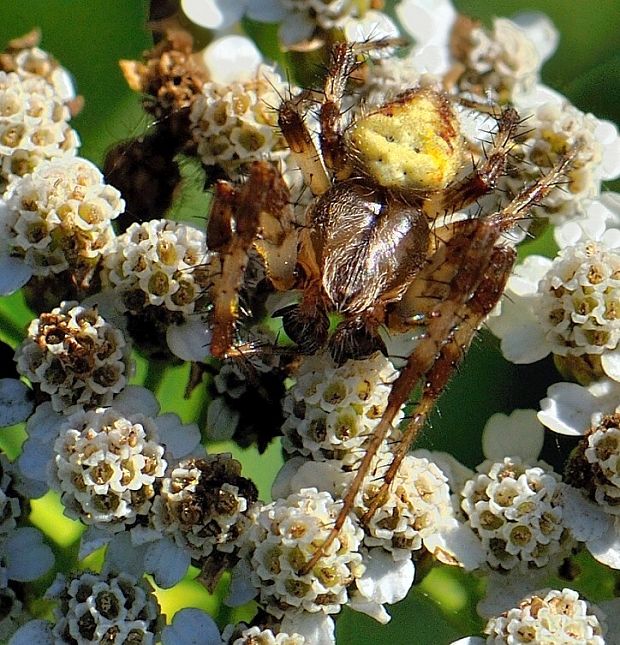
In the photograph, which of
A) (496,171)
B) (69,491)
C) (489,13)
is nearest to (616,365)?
(496,171)

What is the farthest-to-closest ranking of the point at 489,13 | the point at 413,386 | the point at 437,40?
the point at 489,13 → the point at 437,40 → the point at 413,386

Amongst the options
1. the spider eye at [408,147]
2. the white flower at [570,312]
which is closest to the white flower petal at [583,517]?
the white flower at [570,312]

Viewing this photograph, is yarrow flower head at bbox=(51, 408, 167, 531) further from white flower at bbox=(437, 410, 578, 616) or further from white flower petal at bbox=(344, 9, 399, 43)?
white flower petal at bbox=(344, 9, 399, 43)

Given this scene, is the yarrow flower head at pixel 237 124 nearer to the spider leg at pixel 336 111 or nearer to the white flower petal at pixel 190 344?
the spider leg at pixel 336 111

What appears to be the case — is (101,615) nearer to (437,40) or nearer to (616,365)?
(616,365)

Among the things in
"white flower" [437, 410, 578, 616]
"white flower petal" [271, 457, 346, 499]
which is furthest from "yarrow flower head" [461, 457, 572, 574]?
"white flower petal" [271, 457, 346, 499]

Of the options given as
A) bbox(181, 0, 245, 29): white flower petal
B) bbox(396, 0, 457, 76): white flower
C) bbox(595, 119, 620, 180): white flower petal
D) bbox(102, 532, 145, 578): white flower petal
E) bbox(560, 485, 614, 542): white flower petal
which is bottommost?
bbox(560, 485, 614, 542): white flower petal
